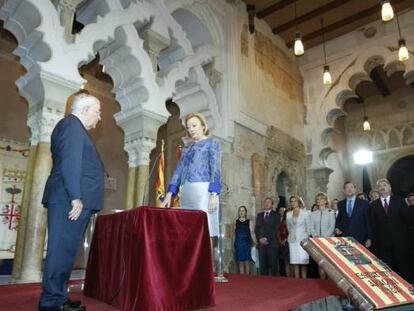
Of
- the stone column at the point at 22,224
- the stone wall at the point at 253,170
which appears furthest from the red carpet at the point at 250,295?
the stone wall at the point at 253,170

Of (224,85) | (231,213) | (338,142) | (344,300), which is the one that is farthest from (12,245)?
(338,142)

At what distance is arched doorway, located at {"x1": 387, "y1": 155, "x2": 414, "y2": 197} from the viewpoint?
1207 centimetres

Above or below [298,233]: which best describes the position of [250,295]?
below

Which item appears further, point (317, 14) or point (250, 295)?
point (317, 14)

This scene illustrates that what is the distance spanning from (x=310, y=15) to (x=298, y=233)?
5907 millimetres

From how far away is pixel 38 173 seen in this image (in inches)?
167

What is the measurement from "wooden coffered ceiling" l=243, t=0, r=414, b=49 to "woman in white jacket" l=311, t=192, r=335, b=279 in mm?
5231

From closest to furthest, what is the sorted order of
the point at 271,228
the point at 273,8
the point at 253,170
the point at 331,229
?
1. the point at 331,229
2. the point at 271,228
3. the point at 253,170
4. the point at 273,8

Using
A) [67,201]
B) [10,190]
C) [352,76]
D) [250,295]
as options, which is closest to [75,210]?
[67,201]

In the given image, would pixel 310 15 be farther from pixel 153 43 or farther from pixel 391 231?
pixel 391 231

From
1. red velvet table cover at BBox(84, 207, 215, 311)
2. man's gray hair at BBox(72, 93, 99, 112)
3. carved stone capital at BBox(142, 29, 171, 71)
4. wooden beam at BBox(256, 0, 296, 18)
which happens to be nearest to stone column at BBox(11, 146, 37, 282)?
red velvet table cover at BBox(84, 207, 215, 311)

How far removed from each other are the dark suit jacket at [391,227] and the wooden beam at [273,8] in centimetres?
584

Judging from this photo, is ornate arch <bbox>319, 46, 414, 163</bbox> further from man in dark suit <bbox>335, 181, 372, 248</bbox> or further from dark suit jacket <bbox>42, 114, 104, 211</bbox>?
dark suit jacket <bbox>42, 114, 104, 211</bbox>

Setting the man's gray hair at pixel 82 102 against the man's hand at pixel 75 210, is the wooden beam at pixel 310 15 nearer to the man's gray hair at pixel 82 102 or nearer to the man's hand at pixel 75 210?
the man's gray hair at pixel 82 102
